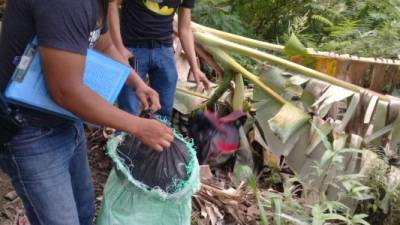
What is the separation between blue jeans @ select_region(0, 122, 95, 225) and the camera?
5.47 ft

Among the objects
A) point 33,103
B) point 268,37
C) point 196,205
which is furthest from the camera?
point 268,37

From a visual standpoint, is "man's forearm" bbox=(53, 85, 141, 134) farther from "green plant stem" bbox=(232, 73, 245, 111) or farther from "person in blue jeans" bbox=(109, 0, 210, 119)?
"green plant stem" bbox=(232, 73, 245, 111)

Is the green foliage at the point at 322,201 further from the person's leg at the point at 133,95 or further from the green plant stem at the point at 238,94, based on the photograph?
the green plant stem at the point at 238,94

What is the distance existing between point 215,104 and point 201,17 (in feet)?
3.81

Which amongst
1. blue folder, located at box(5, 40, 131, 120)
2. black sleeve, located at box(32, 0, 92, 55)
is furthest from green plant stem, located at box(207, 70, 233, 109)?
black sleeve, located at box(32, 0, 92, 55)

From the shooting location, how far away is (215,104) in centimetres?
377

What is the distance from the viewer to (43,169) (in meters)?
1.69

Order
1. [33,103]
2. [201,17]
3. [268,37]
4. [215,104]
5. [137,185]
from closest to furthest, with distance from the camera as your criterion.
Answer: [33,103] → [137,185] → [215,104] → [201,17] → [268,37]

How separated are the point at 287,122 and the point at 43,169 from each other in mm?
1778

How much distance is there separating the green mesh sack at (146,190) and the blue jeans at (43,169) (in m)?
0.20

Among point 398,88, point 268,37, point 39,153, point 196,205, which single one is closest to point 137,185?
point 39,153

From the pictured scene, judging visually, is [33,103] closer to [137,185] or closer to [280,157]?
[137,185]

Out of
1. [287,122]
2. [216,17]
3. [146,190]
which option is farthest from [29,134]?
[216,17]

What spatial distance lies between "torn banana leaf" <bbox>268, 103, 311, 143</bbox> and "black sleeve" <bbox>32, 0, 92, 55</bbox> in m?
1.90
